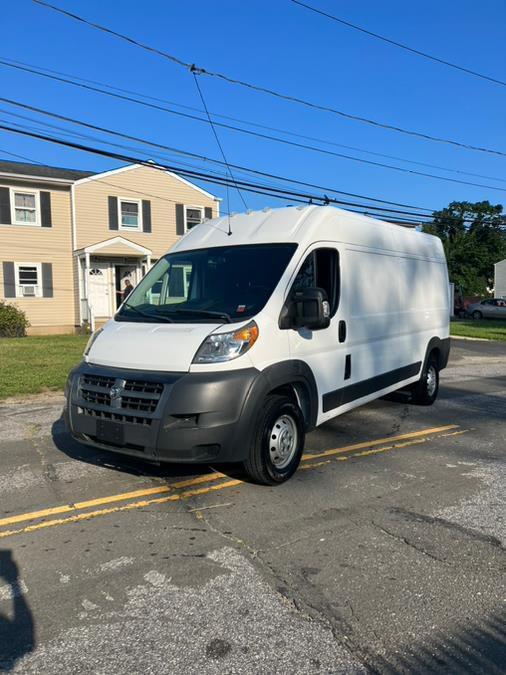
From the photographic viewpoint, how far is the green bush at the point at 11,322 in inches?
808

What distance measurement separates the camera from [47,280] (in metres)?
23.4

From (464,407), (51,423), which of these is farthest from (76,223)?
(464,407)

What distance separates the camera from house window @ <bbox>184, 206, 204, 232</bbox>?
25578 mm

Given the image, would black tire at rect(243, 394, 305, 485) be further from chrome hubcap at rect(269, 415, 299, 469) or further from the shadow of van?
the shadow of van

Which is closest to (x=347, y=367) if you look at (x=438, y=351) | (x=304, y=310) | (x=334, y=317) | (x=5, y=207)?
(x=334, y=317)

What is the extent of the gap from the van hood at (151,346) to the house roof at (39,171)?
760 inches

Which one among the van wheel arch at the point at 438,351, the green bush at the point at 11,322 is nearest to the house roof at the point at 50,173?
the green bush at the point at 11,322

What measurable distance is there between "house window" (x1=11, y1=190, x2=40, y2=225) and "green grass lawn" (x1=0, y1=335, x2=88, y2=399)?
689 centimetres

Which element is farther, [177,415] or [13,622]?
[177,415]

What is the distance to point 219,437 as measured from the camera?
4.36 meters

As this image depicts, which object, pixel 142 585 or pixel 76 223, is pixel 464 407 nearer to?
pixel 142 585

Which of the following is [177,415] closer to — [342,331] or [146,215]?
[342,331]

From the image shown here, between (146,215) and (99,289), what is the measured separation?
3855 millimetres

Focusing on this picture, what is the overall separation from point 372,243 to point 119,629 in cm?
501
